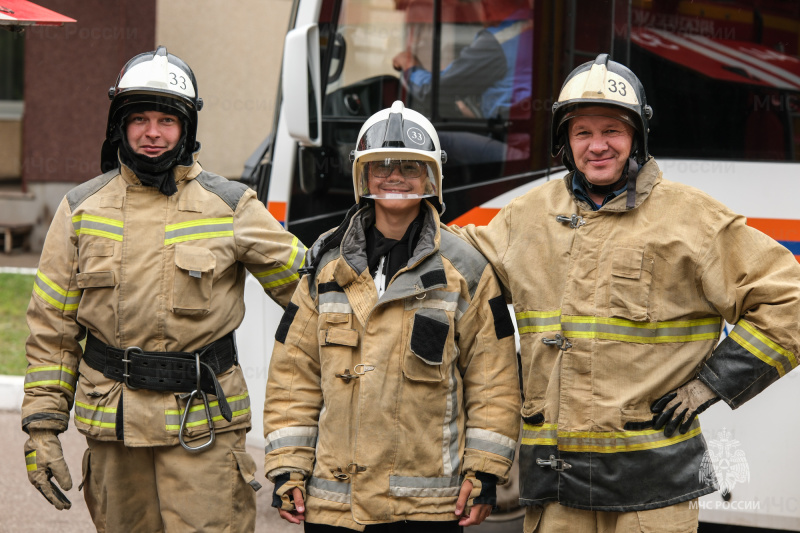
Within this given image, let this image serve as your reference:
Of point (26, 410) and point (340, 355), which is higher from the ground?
point (340, 355)

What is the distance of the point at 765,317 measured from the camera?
2957 millimetres

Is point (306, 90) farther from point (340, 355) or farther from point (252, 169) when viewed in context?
point (340, 355)

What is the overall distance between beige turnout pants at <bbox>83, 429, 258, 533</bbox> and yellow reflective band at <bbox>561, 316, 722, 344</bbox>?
4.35 ft

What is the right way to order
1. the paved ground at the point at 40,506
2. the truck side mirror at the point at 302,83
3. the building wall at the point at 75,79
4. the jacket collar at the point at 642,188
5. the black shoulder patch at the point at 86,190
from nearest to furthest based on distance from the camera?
A: 1. the jacket collar at the point at 642,188
2. the black shoulder patch at the point at 86,190
3. the truck side mirror at the point at 302,83
4. the paved ground at the point at 40,506
5. the building wall at the point at 75,79

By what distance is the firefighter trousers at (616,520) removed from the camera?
3.00 metres

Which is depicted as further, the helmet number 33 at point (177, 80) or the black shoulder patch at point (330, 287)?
the helmet number 33 at point (177, 80)

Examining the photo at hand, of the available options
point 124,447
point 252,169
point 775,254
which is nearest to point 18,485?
point 252,169

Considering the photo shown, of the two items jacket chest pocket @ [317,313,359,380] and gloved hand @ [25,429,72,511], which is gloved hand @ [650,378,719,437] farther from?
gloved hand @ [25,429,72,511]

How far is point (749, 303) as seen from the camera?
9.80 feet


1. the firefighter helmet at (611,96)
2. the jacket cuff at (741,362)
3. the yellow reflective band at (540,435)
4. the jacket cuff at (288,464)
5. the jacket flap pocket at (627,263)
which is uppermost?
the firefighter helmet at (611,96)

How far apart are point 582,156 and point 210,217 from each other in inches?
52.3

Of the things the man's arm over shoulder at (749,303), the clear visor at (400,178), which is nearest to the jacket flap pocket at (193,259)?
the clear visor at (400,178)

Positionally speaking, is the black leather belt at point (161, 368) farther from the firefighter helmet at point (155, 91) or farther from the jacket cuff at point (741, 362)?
the jacket cuff at point (741, 362)

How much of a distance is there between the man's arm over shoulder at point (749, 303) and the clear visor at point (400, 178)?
878mm
